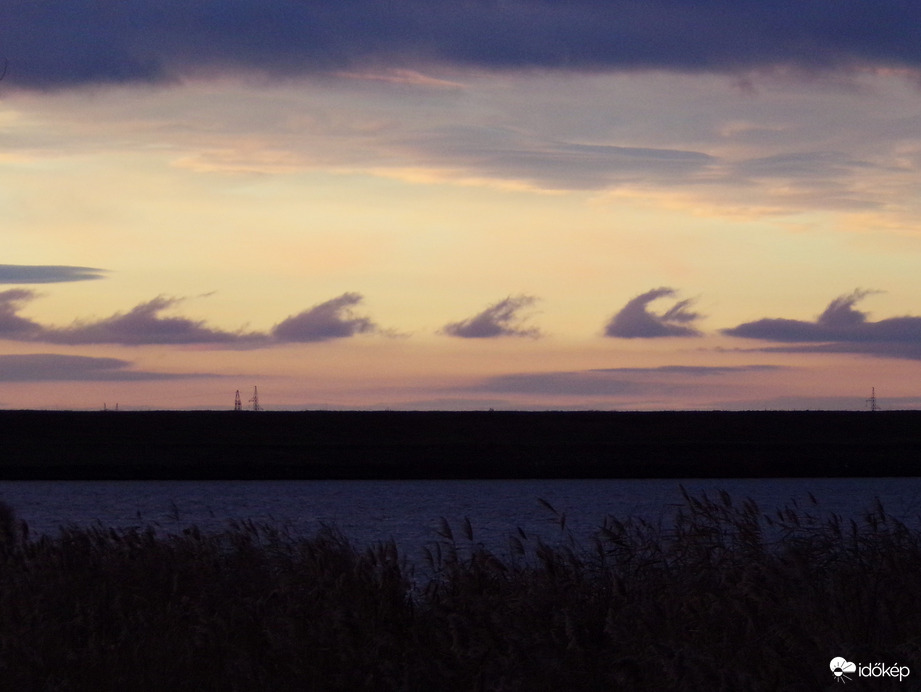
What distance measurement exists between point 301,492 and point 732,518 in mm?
115431

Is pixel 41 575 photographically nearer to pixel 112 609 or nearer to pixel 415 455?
pixel 112 609

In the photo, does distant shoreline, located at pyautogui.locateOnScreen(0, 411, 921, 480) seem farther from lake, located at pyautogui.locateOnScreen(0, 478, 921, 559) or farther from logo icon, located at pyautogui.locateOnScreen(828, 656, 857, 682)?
logo icon, located at pyautogui.locateOnScreen(828, 656, 857, 682)

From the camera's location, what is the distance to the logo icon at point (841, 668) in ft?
24.8

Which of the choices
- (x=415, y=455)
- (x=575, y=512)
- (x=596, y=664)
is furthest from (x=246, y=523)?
(x=415, y=455)

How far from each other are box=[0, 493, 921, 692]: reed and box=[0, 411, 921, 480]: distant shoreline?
119 meters

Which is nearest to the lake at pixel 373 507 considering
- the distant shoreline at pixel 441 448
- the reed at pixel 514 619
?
the distant shoreline at pixel 441 448

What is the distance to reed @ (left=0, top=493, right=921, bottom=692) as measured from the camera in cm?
834

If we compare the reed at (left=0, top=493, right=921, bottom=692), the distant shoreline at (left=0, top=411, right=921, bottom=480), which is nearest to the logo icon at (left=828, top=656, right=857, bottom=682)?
the reed at (left=0, top=493, right=921, bottom=692)

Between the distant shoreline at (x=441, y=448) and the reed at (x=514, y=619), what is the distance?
119m

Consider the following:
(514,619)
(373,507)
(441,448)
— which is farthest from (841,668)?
(441,448)

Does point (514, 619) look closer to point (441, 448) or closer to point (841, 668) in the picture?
point (841, 668)

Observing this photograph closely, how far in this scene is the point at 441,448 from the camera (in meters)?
145

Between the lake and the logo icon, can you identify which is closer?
the logo icon

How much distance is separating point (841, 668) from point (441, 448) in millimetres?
137938
